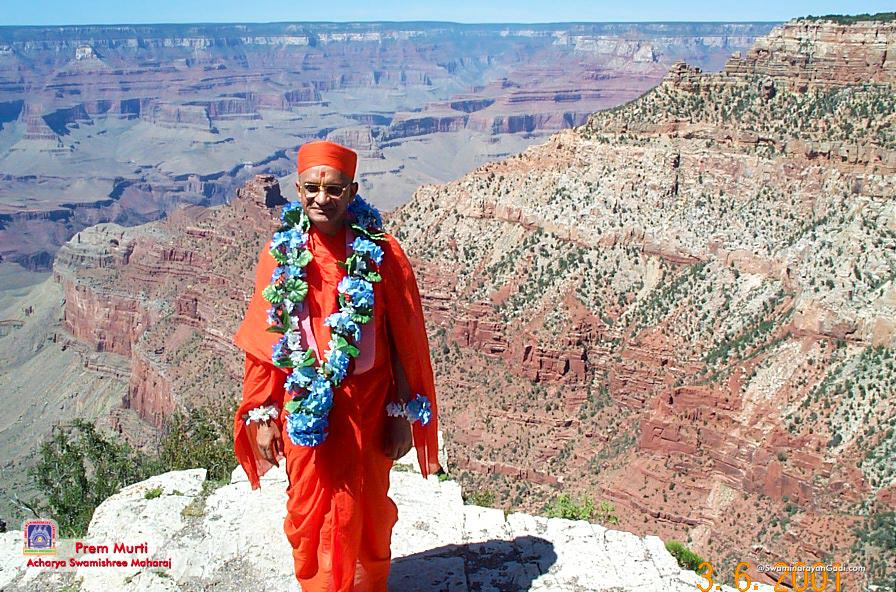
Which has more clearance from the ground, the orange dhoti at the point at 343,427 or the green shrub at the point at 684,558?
the orange dhoti at the point at 343,427

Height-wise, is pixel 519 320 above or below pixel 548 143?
below

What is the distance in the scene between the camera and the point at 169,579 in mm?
12078

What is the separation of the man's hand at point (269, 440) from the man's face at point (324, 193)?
8.01 feet

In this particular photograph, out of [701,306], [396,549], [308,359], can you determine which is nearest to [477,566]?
[396,549]

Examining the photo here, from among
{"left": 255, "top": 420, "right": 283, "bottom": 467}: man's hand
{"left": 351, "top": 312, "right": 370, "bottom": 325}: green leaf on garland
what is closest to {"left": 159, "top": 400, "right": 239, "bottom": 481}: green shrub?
{"left": 255, "top": 420, "right": 283, "bottom": 467}: man's hand

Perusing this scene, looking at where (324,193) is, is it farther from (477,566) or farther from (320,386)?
(477,566)

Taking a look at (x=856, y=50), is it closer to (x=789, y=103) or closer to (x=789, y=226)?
(x=789, y=103)

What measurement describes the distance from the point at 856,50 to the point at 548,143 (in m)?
16.1

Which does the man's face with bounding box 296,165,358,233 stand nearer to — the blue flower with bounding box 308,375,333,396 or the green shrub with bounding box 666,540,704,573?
the blue flower with bounding box 308,375,333,396

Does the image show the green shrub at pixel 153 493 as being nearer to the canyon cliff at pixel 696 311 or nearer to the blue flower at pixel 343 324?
the blue flower at pixel 343 324

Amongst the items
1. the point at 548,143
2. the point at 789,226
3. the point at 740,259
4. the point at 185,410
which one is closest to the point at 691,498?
the point at 740,259

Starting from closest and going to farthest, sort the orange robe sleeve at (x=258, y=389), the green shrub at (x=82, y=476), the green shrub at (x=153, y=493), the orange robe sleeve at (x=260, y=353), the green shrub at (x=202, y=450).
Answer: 1. the orange robe sleeve at (x=260, y=353)
2. the orange robe sleeve at (x=258, y=389)
3. the green shrub at (x=153, y=493)
4. the green shrub at (x=202, y=450)
5. the green shrub at (x=82, y=476)

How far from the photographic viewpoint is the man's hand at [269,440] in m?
10.4

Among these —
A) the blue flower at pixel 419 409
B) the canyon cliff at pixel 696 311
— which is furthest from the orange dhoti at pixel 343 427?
the canyon cliff at pixel 696 311
